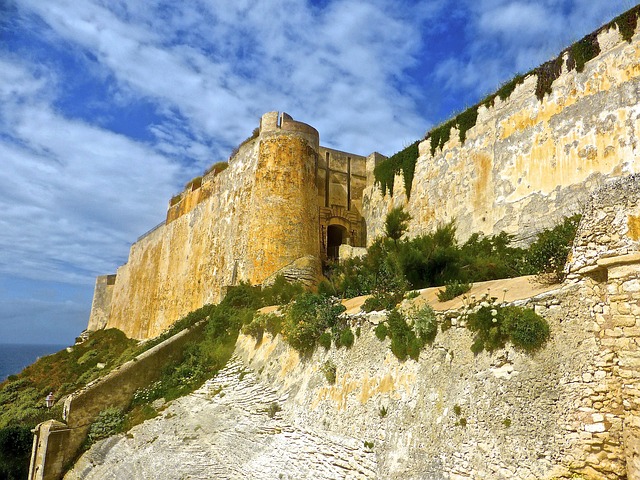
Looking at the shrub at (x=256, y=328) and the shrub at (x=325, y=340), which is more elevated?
the shrub at (x=256, y=328)

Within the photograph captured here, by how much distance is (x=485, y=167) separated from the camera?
16.7m

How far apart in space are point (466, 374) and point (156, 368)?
1201 cm

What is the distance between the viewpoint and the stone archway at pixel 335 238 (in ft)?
75.9

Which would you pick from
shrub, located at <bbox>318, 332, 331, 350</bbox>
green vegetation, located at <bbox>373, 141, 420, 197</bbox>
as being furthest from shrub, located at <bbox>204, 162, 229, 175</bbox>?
shrub, located at <bbox>318, 332, 331, 350</bbox>

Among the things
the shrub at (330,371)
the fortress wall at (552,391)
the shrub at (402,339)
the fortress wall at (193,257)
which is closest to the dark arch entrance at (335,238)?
the fortress wall at (193,257)

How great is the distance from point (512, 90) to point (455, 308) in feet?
34.2

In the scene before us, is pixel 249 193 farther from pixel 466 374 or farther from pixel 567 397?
pixel 567 397

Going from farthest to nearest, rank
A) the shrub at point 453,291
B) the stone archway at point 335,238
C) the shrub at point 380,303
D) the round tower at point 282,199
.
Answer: the stone archway at point 335,238
the round tower at point 282,199
the shrub at point 380,303
the shrub at point 453,291

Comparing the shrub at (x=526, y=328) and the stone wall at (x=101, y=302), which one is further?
the stone wall at (x=101, y=302)

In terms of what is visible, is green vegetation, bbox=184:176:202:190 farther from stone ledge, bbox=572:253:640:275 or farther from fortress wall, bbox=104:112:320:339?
stone ledge, bbox=572:253:640:275

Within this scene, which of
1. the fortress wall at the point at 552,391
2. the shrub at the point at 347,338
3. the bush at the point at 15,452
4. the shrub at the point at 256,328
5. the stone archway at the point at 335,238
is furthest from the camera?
the stone archway at the point at 335,238

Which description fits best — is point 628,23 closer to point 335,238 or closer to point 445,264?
point 445,264

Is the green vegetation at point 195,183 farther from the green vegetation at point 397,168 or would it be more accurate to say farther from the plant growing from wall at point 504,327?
the plant growing from wall at point 504,327

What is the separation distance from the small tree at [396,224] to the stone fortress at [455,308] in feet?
1.62
